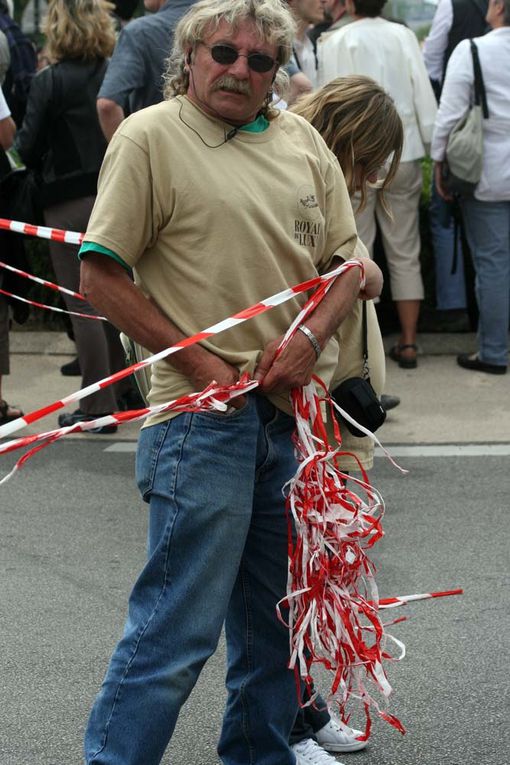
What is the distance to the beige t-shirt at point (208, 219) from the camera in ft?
9.19

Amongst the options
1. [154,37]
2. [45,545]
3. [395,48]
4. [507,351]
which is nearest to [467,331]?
[507,351]

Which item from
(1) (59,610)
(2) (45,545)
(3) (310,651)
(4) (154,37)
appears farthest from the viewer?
(4) (154,37)

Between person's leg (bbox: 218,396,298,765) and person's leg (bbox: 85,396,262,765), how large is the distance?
17 centimetres

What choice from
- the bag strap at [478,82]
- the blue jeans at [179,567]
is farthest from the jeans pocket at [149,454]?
the bag strap at [478,82]

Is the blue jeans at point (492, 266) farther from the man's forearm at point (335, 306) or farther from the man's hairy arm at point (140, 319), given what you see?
the man's hairy arm at point (140, 319)

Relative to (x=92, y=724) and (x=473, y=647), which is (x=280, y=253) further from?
(x=473, y=647)

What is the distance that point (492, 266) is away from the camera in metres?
7.66

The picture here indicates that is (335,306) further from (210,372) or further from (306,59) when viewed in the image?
(306,59)

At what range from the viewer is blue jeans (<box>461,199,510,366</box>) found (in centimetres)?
762

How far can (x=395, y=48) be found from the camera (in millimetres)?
7473

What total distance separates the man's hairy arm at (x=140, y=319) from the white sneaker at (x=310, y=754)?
112cm

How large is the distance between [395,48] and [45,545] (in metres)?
3.79

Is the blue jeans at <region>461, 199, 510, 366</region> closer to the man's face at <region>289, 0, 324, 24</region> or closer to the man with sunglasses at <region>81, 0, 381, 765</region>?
the man's face at <region>289, 0, 324, 24</region>

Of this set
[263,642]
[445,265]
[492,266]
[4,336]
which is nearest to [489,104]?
[492,266]
